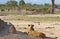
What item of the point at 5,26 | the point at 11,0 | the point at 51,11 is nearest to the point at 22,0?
the point at 11,0

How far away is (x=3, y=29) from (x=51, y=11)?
96.9 feet

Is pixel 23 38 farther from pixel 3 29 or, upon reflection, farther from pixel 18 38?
pixel 3 29

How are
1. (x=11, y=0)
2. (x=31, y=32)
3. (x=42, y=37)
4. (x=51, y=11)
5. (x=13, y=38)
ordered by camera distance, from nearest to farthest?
(x=13, y=38), (x=42, y=37), (x=31, y=32), (x=51, y=11), (x=11, y=0)

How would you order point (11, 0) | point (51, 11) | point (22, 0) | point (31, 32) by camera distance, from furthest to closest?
point (22, 0) < point (11, 0) < point (51, 11) < point (31, 32)

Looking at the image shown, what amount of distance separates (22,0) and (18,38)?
2495 inches

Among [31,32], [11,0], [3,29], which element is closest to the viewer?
[31,32]

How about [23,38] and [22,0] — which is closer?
[23,38]

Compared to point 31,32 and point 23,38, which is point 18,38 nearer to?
point 23,38

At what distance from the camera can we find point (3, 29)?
13.2m

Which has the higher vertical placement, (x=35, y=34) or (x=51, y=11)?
(x=35, y=34)

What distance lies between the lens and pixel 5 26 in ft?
45.4

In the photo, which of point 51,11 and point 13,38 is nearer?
point 13,38

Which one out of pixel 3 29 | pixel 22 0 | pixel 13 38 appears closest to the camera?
pixel 13 38

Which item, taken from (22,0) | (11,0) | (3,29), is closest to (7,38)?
(3,29)
